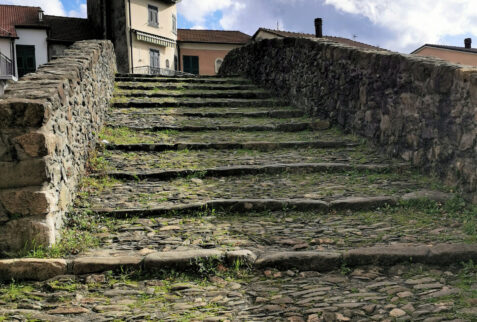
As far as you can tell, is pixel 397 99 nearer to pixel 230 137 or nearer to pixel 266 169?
pixel 266 169

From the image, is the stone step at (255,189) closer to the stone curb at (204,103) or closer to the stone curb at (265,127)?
the stone curb at (265,127)

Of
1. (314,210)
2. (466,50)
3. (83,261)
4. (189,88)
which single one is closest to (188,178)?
(314,210)

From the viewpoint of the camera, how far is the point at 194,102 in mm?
8312

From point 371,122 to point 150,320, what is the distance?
4.29m

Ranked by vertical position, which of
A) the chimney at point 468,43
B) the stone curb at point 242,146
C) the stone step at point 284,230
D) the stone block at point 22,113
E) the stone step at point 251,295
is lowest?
the stone step at point 251,295

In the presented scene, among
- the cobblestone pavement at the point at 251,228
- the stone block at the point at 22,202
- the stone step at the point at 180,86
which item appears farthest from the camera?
the stone step at the point at 180,86

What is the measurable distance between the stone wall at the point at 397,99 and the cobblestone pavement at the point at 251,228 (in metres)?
0.27

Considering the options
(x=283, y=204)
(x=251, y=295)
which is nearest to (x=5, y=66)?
(x=283, y=204)

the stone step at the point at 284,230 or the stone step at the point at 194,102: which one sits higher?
the stone step at the point at 194,102

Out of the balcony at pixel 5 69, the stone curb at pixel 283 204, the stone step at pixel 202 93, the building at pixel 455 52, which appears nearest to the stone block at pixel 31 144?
the stone curb at pixel 283 204

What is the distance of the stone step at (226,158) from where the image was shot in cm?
521

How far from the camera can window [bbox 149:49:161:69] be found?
2330cm

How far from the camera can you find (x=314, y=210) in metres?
4.10

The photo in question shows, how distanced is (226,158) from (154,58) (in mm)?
19444
